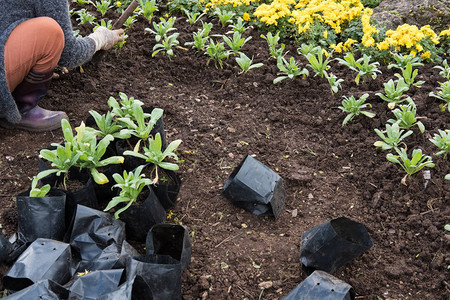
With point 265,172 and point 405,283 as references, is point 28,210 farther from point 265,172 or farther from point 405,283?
point 405,283

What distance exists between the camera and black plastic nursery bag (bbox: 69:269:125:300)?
Answer: 2.45m

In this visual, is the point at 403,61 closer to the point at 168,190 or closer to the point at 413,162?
the point at 413,162

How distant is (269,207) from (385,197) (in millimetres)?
786

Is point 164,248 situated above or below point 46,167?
below

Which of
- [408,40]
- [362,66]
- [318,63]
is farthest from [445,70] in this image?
[318,63]

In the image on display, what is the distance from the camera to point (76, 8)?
19.1 ft

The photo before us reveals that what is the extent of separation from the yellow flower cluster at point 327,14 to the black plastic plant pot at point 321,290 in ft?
9.60

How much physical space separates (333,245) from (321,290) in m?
0.28

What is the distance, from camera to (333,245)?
8.75 ft

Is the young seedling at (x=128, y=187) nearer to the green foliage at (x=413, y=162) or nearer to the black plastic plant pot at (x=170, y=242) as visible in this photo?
the black plastic plant pot at (x=170, y=242)

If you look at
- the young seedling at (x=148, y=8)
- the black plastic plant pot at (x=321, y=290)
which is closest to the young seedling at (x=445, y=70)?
the black plastic plant pot at (x=321, y=290)

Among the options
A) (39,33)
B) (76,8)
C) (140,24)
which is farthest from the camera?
(76,8)

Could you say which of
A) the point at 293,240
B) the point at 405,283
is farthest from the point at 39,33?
the point at 405,283

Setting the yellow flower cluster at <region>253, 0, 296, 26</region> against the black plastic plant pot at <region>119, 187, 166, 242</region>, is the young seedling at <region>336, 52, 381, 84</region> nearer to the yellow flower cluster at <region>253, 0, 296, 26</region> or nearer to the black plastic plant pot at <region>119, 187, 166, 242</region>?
the yellow flower cluster at <region>253, 0, 296, 26</region>
